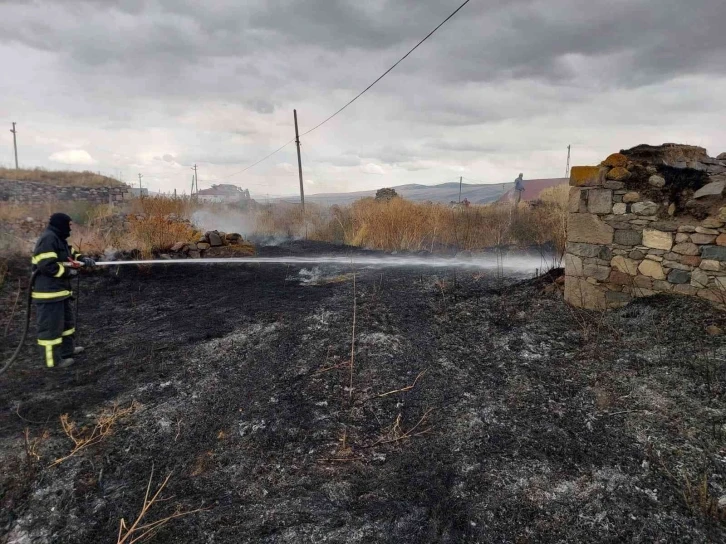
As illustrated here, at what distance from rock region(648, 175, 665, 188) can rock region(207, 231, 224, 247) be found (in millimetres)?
9660

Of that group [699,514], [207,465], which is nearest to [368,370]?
[207,465]

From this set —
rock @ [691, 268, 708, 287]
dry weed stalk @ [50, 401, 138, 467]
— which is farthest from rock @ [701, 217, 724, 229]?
dry weed stalk @ [50, 401, 138, 467]

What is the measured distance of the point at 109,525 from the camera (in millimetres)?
2404

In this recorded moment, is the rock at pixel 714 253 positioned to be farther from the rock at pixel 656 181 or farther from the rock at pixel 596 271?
the rock at pixel 596 271

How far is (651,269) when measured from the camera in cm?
474

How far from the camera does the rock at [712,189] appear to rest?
13.8 ft

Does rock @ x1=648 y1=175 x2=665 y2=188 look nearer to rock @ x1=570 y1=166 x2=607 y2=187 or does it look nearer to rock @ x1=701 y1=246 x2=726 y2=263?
rock @ x1=570 y1=166 x2=607 y2=187

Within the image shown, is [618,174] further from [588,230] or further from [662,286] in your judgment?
[662,286]

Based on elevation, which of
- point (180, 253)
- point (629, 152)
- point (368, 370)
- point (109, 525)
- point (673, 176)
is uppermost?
point (629, 152)

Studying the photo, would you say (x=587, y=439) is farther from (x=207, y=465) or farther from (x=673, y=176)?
(x=673, y=176)

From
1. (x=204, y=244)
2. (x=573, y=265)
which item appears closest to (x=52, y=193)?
(x=204, y=244)

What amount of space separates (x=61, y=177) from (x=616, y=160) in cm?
2954

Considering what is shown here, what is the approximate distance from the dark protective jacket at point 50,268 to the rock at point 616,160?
6776mm

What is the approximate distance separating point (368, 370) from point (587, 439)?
6.81 feet
